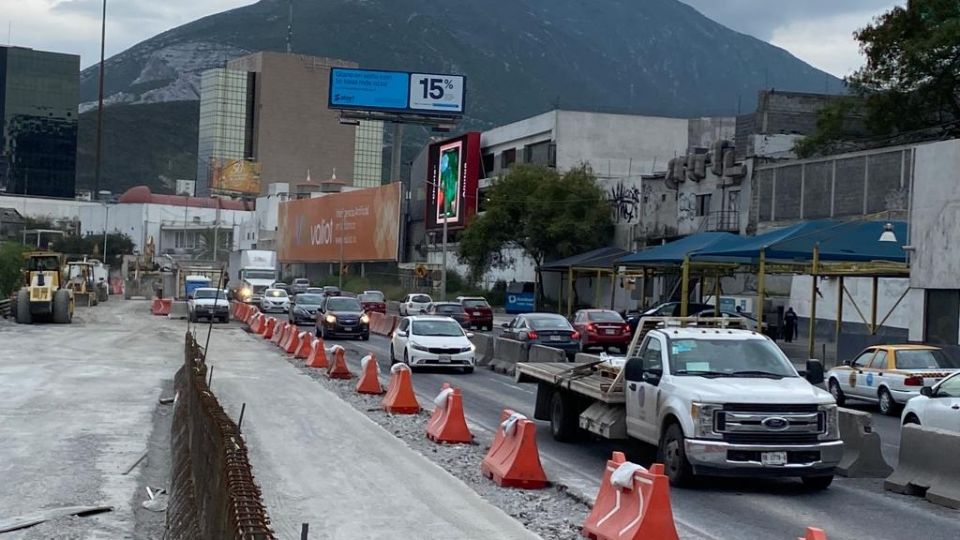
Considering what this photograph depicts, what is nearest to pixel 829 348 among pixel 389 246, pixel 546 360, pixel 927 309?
pixel 927 309

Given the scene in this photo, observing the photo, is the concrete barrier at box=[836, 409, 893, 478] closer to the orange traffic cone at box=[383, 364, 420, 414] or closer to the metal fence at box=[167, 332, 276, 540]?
the metal fence at box=[167, 332, 276, 540]

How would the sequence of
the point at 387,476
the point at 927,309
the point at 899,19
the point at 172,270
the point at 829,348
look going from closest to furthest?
the point at 387,476 → the point at 927,309 → the point at 829,348 → the point at 899,19 → the point at 172,270

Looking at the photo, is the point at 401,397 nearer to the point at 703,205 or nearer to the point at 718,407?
the point at 718,407

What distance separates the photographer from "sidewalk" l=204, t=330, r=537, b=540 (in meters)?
11.8

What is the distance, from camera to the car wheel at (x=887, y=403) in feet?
82.9

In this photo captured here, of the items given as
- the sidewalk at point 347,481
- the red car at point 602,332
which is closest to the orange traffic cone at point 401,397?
the sidewalk at point 347,481

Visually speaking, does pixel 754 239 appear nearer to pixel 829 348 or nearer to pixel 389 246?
pixel 829 348

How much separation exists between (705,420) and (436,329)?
20.3m

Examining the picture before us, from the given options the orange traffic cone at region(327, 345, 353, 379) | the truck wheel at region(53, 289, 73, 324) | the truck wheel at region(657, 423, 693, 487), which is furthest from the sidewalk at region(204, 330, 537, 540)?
the truck wheel at region(53, 289, 73, 324)

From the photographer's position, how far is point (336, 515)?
1234 centimetres

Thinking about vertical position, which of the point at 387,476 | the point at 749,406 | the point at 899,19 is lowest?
the point at 387,476

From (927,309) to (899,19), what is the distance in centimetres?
3552

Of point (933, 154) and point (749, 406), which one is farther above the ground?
point (933, 154)

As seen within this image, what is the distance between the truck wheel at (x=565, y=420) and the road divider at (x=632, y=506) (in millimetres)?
6688
